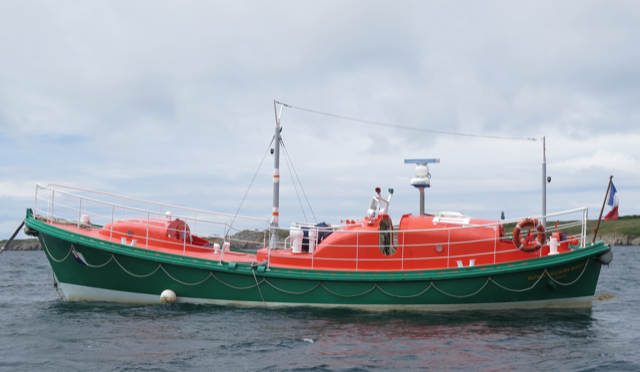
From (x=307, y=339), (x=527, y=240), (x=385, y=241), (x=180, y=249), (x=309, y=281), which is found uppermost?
(x=527, y=240)

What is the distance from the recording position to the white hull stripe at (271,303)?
1155 centimetres

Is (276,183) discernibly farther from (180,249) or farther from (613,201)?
(613,201)

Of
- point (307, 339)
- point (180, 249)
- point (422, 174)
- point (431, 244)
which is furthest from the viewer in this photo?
point (180, 249)

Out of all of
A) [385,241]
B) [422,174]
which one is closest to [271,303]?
[385,241]

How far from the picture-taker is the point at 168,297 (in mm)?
12102

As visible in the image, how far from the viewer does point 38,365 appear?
767 centimetres

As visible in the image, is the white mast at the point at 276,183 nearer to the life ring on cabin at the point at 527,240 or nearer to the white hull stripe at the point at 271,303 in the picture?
the white hull stripe at the point at 271,303

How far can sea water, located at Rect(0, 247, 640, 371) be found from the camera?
7699 mm

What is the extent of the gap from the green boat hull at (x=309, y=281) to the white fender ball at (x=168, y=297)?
0.15 m

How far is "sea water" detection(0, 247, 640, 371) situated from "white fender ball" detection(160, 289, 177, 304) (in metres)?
0.17

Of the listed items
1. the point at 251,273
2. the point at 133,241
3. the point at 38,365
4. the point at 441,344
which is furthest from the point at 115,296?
the point at 441,344

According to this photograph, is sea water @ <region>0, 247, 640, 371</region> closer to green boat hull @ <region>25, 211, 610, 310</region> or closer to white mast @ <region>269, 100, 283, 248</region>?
green boat hull @ <region>25, 211, 610, 310</region>

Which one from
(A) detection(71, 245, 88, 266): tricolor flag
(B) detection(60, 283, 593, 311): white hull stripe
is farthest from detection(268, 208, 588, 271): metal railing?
(A) detection(71, 245, 88, 266): tricolor flag

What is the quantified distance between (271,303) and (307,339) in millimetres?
3134
